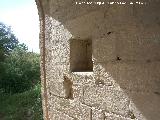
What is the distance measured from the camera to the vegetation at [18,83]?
12.7 metres

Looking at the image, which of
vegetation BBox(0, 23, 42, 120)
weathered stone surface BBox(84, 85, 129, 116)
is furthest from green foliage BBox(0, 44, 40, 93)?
weathered stone surface BBox(84, 85, 129, 116)

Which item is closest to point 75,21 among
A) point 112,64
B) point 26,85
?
point 112,64

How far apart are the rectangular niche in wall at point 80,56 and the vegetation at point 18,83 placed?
977 cm

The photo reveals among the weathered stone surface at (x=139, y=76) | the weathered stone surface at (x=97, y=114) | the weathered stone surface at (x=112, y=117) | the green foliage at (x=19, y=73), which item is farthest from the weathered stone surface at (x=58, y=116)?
the green foliage at (x=19, y=73)

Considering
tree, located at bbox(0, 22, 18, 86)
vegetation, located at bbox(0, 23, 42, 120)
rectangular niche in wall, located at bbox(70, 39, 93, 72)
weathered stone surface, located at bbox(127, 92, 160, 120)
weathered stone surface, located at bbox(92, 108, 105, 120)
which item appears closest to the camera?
weathered stone surface, located at bbox(127, 92, 160, 120)

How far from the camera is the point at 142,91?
6.51 ft

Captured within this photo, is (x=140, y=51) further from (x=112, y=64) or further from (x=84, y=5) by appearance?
(x=84, y=5)

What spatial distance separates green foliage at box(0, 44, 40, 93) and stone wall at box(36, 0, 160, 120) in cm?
1247

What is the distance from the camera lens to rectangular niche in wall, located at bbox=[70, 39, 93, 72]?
9.17ft

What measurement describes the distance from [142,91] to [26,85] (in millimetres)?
14327

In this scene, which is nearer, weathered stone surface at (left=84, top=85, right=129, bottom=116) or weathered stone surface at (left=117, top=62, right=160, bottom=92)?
weathered stone surface at (left=117, top=62, right=160, bottom=92)

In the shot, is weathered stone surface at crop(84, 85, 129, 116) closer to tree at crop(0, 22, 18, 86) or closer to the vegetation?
the vegetation

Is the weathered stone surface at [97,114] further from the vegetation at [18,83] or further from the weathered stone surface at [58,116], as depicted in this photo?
the vegetation at [18,83]

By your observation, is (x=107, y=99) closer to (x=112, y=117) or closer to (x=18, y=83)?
(x=112, y=117)
